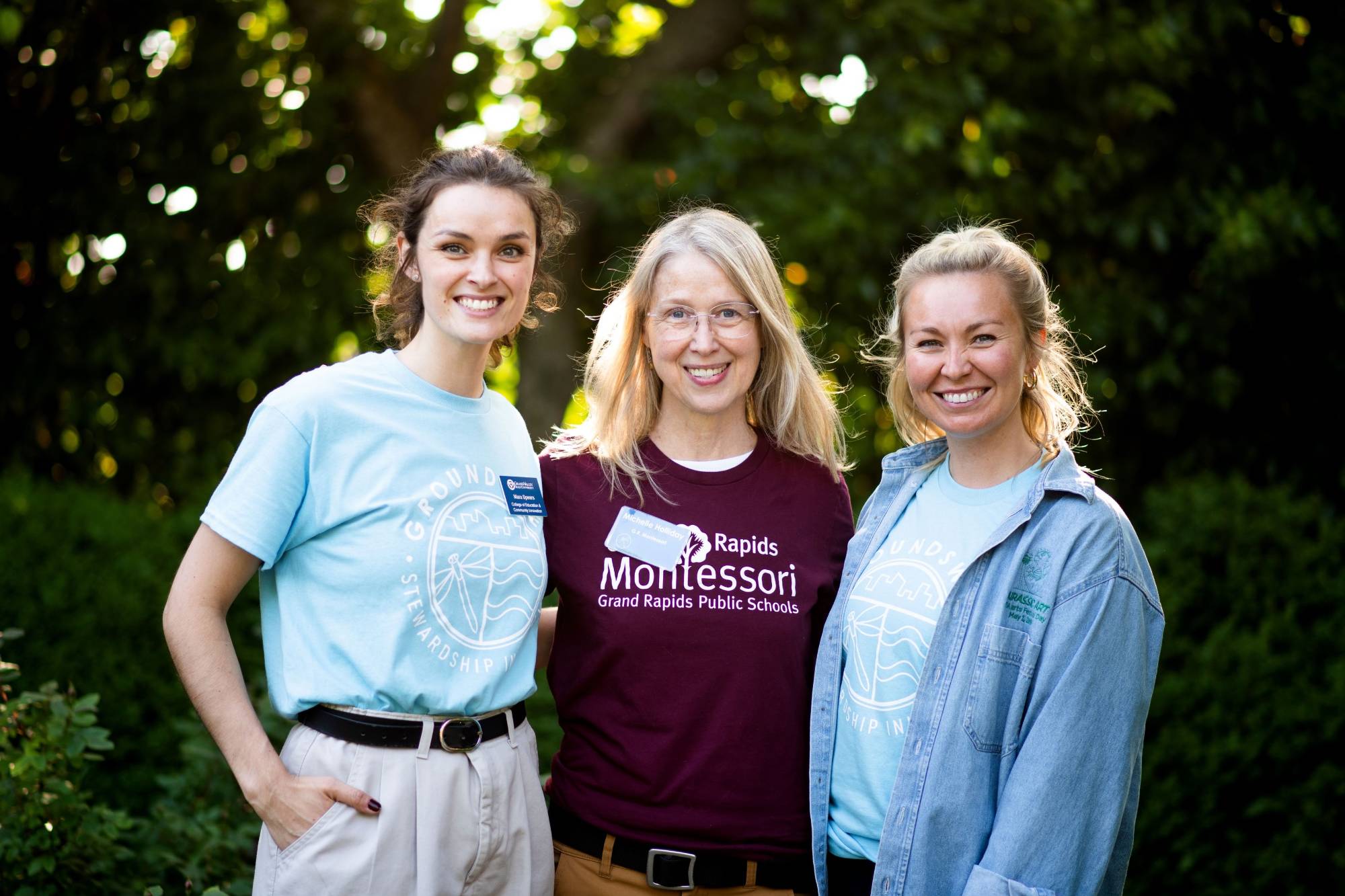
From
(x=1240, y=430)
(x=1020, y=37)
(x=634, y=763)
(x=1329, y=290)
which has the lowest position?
(x=634, y=763)

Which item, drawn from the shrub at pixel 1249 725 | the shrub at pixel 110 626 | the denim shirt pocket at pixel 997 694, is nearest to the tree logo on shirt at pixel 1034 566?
the denim shirt pocket at pixel 997 694

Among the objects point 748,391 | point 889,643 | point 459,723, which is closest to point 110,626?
point 459,723

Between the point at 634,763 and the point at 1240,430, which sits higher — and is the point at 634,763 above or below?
below

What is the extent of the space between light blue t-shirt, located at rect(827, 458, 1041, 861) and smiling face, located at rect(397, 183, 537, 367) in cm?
102

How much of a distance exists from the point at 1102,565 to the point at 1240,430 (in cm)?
394

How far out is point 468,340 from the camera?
2551mm

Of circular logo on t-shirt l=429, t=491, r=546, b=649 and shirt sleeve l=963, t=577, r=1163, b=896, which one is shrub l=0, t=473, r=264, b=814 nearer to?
circular logo on t-shirt l=429, t=491, r=546, b=649

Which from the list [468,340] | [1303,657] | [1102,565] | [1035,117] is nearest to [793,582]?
[1102,565]

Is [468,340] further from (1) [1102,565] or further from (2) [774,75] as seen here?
(2) [774,75]

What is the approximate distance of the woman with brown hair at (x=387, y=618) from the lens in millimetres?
2268

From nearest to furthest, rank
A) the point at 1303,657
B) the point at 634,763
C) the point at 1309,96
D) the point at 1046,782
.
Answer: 1. the point at 1046,782
2. the point at 634,763
3. the point at 1303,657
4. the point at 1309,96

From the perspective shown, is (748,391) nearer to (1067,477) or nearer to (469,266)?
(469,266)

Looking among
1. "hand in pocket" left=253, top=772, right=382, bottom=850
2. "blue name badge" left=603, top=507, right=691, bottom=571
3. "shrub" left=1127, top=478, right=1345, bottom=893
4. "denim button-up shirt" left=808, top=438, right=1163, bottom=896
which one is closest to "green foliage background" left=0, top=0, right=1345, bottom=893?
"shrub" left=1127, top=478, right=1345, bottom=893

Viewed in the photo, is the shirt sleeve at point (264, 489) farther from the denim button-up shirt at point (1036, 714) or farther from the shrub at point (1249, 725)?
the shrub at point (1249, 725)
